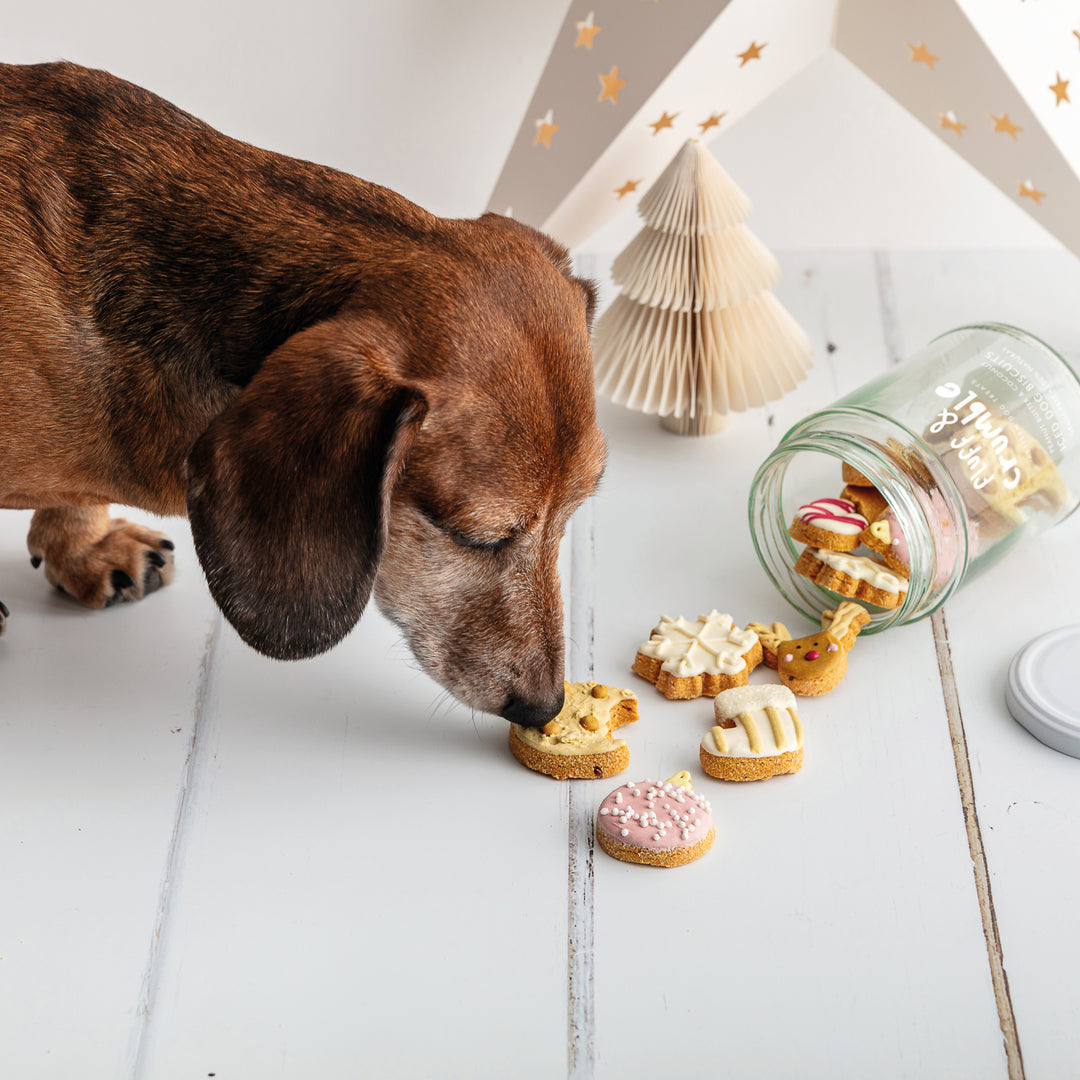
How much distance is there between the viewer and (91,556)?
7.51 ft

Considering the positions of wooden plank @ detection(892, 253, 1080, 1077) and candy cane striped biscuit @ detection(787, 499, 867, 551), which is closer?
wooden plank @ detection(892, 253, 1080, 1077)

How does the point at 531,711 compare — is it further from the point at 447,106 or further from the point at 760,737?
the point at 447,106

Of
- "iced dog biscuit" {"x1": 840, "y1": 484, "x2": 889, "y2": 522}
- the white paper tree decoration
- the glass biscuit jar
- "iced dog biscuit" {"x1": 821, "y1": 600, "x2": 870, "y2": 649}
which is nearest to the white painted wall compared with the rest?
the white paper tree decoration

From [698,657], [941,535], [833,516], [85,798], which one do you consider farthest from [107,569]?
[941,535]

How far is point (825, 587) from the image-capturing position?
2.21m

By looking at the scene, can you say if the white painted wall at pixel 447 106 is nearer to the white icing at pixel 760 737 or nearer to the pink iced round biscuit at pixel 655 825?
the white icing at pixel 760 737

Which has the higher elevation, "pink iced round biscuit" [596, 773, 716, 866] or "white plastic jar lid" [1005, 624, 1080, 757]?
"white plastic jar lid" [1005, 624, 1080, 757]

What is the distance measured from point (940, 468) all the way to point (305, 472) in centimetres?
107

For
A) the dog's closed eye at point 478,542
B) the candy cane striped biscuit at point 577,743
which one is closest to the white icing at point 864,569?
the candy cane striped biscuit at point 577,743

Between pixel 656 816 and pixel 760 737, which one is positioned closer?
pixel 656 816

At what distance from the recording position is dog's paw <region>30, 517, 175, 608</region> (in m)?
2.29

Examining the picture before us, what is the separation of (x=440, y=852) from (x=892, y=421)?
3.19 ft

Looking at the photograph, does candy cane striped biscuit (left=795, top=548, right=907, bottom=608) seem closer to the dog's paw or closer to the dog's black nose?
the dog's black nose

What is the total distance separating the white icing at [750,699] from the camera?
201cm
